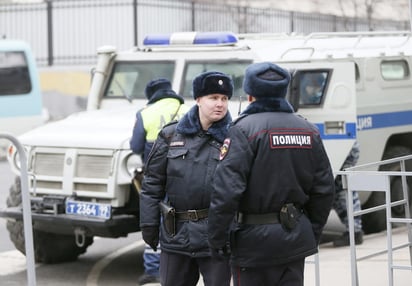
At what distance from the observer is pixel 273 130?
5.27m

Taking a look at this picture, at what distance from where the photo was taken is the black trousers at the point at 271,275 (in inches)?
209

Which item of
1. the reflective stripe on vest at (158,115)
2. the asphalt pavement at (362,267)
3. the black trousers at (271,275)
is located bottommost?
the asphalt pavement at (362,267)

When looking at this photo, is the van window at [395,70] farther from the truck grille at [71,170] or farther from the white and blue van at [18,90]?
the white and blue van at [18,90]

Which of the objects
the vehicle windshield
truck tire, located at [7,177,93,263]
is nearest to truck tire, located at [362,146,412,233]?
the vehicle windshield

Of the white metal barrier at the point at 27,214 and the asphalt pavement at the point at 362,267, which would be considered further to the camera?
the asphalt pavement at the point at 362,267

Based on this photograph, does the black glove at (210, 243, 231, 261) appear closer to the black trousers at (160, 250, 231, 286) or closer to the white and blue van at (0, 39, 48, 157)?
the black trousers at (160, 250, 231, 286)

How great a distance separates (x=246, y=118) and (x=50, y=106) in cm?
2344

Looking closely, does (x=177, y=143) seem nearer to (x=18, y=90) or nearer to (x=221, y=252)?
(x=221, y=252)

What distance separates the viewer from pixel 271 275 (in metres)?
5.32

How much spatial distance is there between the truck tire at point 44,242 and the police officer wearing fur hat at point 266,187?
4907mm

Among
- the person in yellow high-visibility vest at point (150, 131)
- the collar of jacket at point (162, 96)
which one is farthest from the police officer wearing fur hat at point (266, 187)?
the collar of jacket at point (162, 96)

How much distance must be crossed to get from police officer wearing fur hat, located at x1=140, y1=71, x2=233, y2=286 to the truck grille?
3080 millimetres

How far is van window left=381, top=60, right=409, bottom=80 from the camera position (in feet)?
36.2

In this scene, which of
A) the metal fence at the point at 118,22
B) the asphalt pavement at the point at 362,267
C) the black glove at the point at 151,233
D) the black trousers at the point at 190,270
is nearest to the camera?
the black trousers at the point at 190,270
